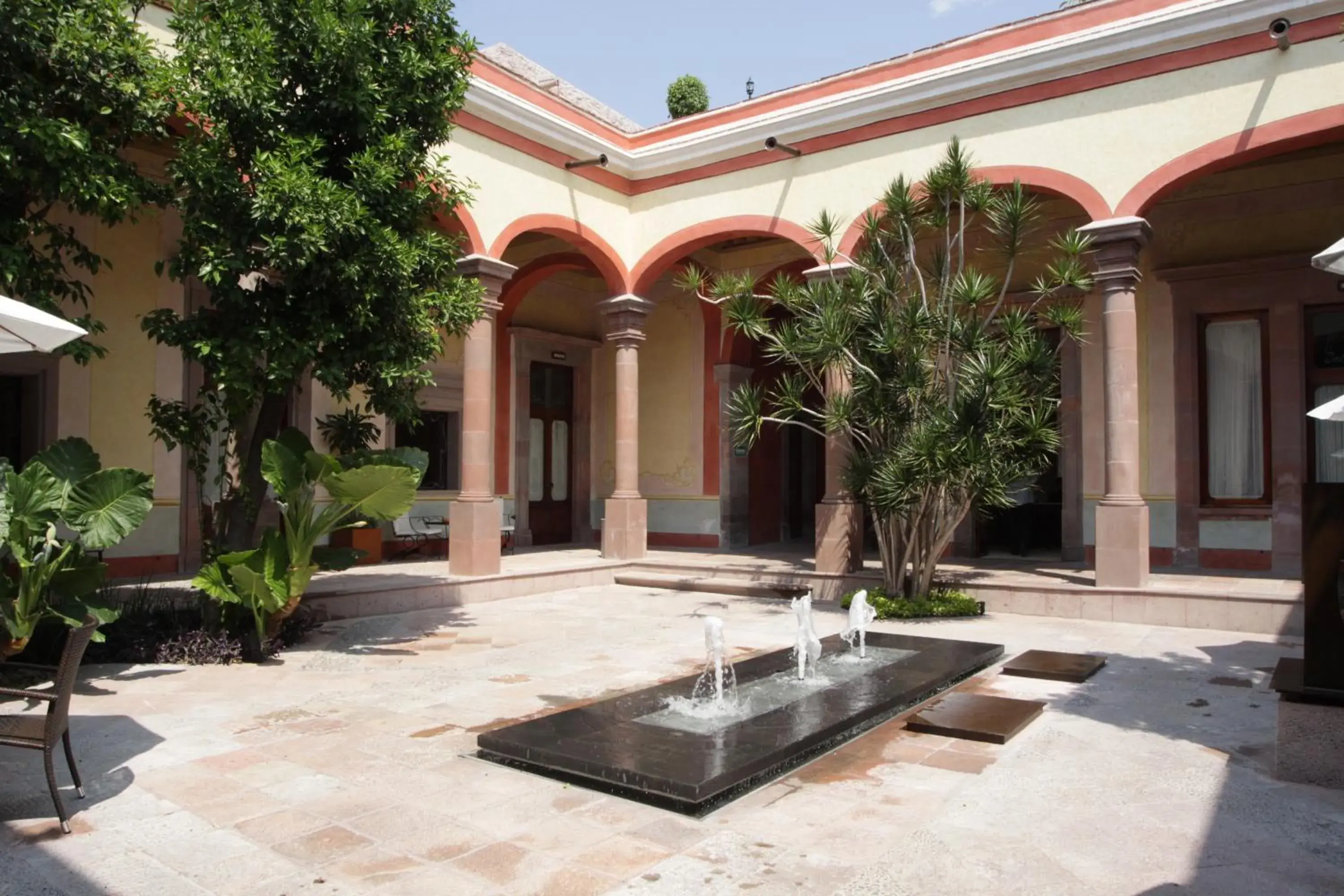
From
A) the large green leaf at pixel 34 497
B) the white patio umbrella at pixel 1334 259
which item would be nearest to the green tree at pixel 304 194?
the large green leaf at pixel 34 497

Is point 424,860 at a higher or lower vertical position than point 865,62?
lower

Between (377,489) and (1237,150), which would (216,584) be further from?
(1237,150)

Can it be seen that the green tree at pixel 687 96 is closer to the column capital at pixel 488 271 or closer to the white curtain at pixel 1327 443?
the column capital at pixel 488 271

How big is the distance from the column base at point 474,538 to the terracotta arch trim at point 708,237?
13.5 feet

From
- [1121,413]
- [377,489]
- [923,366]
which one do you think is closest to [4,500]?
[377,489]

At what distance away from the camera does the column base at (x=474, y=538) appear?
10.8m

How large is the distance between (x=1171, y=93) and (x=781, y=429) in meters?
8.75

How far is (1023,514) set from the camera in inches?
527

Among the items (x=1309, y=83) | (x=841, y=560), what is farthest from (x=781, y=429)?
(x=1309, y=83)

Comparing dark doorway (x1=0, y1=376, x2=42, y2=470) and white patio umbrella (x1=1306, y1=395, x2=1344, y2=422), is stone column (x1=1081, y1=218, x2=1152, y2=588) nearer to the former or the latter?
white patio umbrella (x1=1306, y1=395, x2=1344, y2=422)

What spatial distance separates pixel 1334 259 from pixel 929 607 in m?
5.76

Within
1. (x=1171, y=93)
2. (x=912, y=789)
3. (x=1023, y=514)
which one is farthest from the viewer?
(x=1023, y=514)

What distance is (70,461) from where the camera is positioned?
6.13 m

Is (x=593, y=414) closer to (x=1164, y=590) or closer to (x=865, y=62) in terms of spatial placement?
(x=865, y=62)
